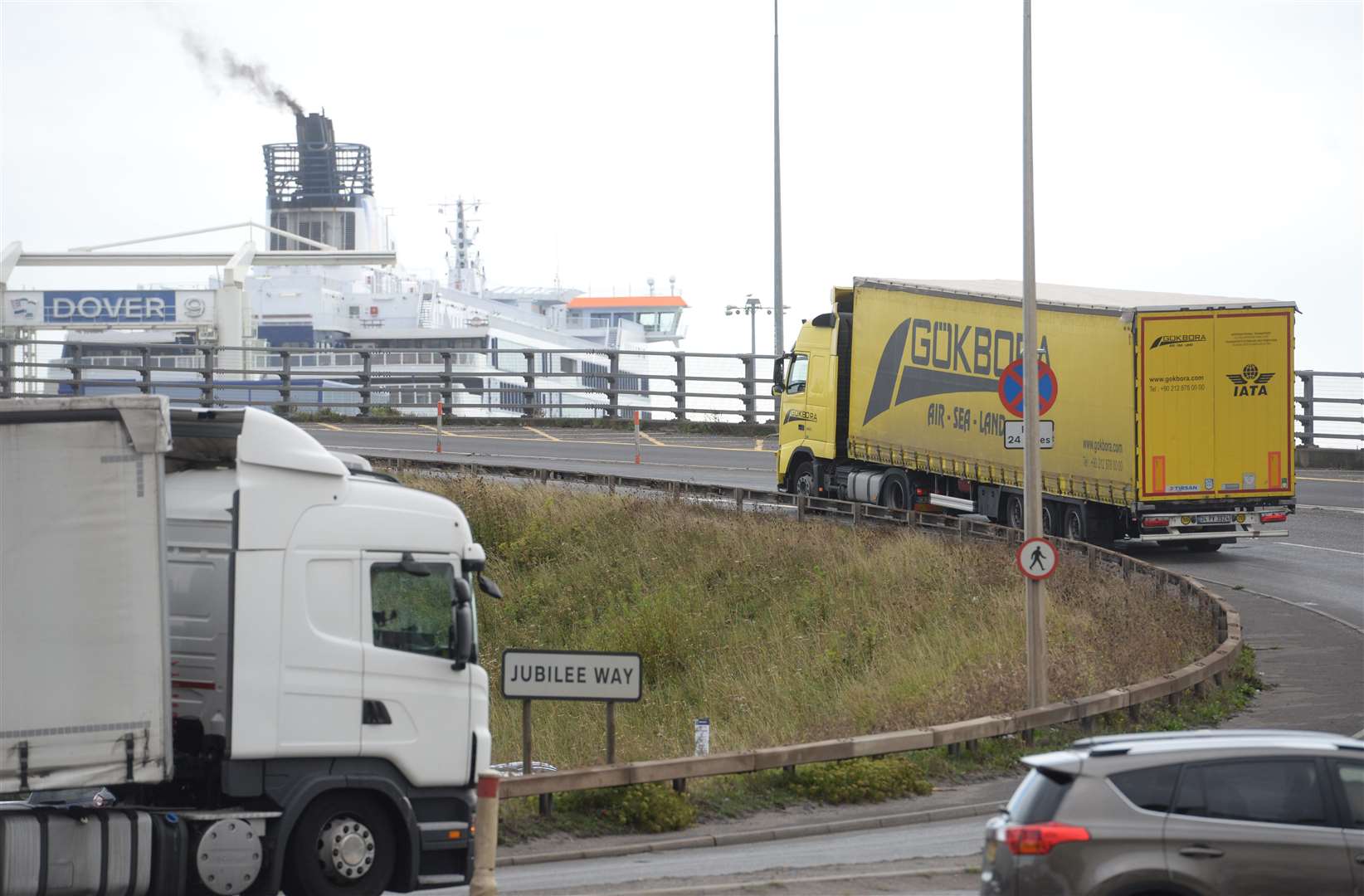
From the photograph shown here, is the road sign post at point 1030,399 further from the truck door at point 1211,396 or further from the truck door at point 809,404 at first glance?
the truck door at point 809,404

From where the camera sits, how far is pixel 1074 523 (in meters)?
24.9

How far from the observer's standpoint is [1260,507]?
23422 mm

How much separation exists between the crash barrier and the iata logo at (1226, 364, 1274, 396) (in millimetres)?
3088

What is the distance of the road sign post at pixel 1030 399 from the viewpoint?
15.5 metres

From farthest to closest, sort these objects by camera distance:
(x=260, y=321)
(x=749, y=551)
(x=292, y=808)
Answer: (x=260, y=321) < (x=749, y=551) < (x=292, y=808)

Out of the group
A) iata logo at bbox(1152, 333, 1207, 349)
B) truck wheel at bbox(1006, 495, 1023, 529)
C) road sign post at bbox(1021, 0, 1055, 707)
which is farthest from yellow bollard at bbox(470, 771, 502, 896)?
truck wheel at bbox(1006, 495, 1023, 529)

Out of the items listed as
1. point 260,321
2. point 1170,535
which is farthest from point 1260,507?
point 260,321

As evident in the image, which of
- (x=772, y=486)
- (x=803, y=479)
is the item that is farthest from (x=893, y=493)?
(x=772, y=486)

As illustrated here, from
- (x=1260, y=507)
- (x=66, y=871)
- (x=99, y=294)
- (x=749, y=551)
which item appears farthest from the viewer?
(x=99, y=294)

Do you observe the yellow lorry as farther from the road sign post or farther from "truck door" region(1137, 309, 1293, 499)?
the road sign post

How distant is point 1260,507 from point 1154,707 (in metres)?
8.51

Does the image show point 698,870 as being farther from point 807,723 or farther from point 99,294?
point 99,294

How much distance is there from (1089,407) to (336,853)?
16001mm

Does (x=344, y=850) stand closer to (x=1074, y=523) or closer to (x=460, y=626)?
Answer: (x=460, y=626)
